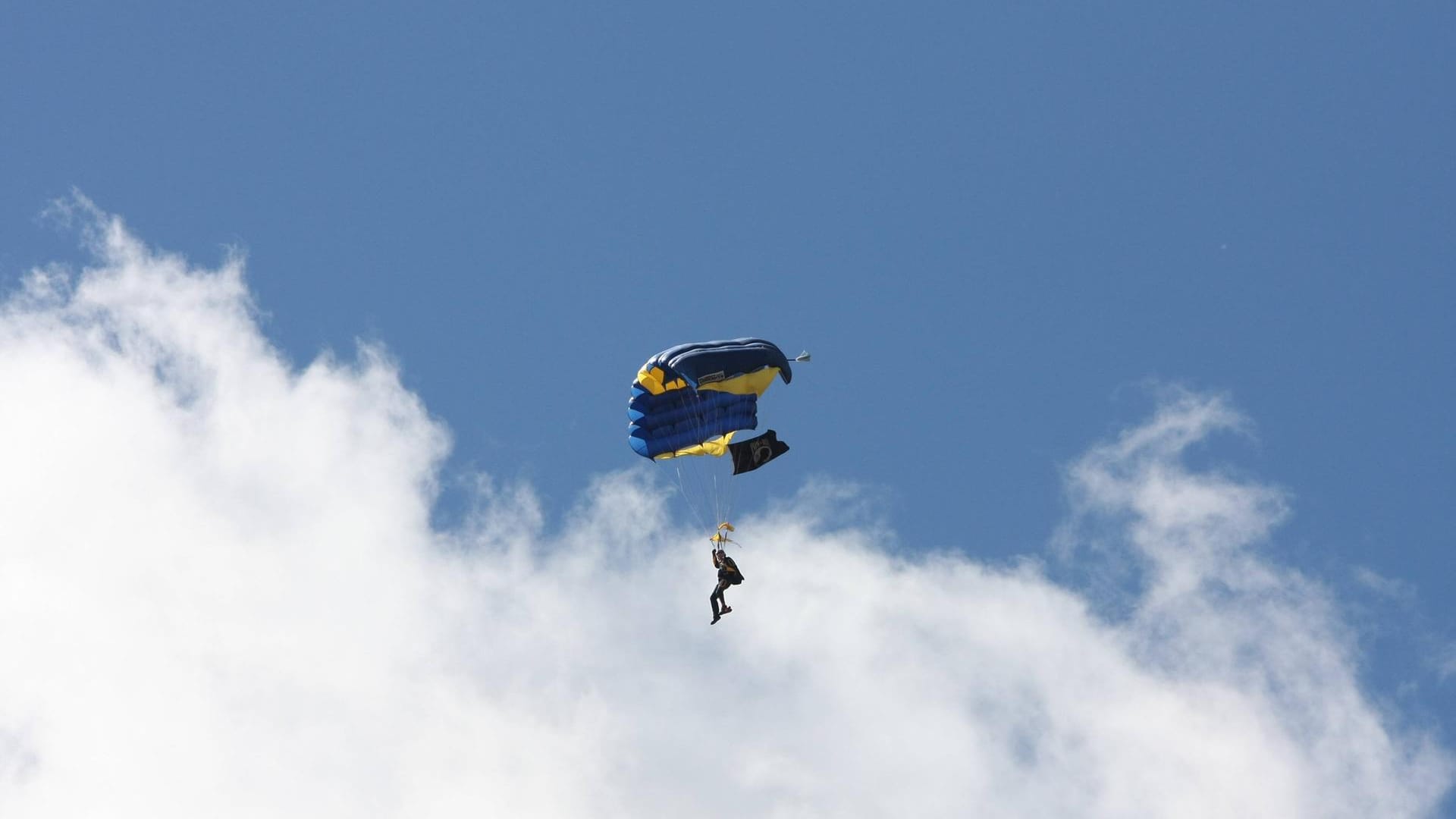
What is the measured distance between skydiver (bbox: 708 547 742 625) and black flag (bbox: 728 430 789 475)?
2.61 meters

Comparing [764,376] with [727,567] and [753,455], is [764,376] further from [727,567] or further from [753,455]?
[727,567]

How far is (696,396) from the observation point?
1724 inches

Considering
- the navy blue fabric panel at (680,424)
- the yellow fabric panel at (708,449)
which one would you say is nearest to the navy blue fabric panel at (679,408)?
the navy blue fabric panel at (680,424)

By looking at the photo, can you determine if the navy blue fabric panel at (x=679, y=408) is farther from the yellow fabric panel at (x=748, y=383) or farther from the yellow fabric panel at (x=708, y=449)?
the yellow fabric panel at (x=708, y=449)

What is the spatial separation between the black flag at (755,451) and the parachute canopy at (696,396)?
429mm

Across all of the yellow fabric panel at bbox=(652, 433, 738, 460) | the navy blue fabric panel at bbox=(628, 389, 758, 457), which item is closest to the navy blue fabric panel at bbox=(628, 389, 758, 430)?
the navy blue fabric panel at bbox=(628, 389, 758, 457)

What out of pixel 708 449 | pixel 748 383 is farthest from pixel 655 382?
pixel 748 383

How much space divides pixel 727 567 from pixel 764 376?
5406 mm

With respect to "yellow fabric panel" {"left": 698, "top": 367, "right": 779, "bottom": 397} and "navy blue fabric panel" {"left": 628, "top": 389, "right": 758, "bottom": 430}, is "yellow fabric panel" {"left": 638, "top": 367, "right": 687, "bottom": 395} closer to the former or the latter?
"navy blue fabric panel" {"left": 628, "top": 389, "right": 758, "bottom": 430}

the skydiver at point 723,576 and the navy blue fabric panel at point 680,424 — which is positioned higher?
the navy blue fabric panel at point 680,424

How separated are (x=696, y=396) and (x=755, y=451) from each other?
2083mm

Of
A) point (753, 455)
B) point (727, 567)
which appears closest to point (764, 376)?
point (753, 455)

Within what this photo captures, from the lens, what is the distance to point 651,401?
143ft

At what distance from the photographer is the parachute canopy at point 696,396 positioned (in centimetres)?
4328
